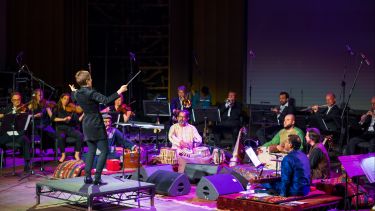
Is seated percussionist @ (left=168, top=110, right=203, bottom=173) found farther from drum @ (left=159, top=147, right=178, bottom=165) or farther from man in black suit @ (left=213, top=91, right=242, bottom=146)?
man in black suit @ (left=213, top=91, right=242, bottom=146)

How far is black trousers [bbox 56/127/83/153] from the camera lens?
44.1ft

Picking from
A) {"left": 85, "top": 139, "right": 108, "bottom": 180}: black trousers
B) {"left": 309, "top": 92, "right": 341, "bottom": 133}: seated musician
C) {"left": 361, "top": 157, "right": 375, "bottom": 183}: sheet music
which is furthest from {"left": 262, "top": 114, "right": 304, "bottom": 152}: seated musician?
{"left": 85, "top": 139, "right": 108, "bottom": 180}: black trousers

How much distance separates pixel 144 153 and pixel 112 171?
118cm

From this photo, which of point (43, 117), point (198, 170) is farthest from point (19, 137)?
point (198, 170)

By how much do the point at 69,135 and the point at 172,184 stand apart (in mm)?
3955

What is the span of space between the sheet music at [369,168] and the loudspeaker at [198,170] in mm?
3096

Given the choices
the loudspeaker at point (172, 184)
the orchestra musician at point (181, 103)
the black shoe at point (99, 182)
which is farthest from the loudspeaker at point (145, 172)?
the orchestra musician at point (181, 103)

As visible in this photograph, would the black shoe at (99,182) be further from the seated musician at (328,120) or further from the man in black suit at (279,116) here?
the man in black suit at (279,116)

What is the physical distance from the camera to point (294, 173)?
9008 mm

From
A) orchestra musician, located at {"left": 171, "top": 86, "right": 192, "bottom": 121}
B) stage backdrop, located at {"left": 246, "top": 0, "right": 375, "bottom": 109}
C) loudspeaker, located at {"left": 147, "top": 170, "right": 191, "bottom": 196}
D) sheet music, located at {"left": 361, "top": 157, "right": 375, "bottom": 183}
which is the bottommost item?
loudspeaker, located at {"left": 147, "top": 170, "right": 191, "bottom": 196}

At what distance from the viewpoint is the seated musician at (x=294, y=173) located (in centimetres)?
898

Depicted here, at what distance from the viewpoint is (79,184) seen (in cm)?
919

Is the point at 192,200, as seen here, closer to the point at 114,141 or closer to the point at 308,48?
the point at 114,141

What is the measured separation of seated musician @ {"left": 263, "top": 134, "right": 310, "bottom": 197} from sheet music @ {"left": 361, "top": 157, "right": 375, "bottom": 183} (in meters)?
0.92
